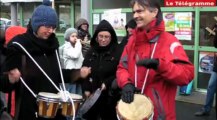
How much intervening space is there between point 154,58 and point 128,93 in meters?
0.33

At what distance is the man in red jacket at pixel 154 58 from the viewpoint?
3.12 metres

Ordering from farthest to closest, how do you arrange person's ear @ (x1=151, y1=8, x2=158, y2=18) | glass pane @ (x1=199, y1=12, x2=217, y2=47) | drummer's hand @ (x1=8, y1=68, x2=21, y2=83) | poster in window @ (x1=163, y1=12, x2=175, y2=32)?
poster in window @ (x1=163, y1=12, x2=175, y2=32), glass pane @ (x1=199, y1=12, x2=217, y2=47), drummer's hand @ (x1=8, y1=68, x2=21, y2=83), person's ear @ (x1=151, y1=8, x2=158, y2=18)

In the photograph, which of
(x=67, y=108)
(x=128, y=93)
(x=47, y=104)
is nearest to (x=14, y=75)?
(x=47, y=104)

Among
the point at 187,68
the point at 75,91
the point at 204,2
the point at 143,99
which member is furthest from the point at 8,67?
the point at 204,2

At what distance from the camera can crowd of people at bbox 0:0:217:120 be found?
3.13 m

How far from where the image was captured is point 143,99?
310cm

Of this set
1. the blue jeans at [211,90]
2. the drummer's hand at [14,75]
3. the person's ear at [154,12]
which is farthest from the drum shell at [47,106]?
the blue jeans at [211,90]

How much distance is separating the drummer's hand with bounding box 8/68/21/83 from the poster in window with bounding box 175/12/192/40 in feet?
19.3

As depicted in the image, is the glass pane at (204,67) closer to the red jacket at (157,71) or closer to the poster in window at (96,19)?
the poster in window at (96,19)

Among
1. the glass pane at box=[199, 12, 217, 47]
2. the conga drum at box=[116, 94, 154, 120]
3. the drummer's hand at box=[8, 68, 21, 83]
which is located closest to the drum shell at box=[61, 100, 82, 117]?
the drummer's hand at box=[8, 68, 21, 83]

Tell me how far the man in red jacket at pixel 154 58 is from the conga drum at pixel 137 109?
41 mm

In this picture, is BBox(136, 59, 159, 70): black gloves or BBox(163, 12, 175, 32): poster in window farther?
BBox(163, 12, 175, 32): poster in window

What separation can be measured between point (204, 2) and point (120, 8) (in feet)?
8.55

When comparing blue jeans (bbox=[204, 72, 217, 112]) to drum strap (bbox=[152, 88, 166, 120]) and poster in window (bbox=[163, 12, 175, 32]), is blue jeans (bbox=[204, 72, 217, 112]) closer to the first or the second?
poster in window (bbox=[163, 12, 175, 32])
